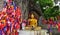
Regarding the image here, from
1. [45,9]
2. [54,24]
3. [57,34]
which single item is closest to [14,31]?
[54,24]

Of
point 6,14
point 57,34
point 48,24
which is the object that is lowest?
point 57,34

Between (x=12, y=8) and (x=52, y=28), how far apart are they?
6.70 ft

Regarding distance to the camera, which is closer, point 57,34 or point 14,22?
point 14,22

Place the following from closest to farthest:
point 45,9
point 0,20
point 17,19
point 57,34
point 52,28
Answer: point 0,20 → point 17,19 → point 52,28 → point 57,34 → point 45,9

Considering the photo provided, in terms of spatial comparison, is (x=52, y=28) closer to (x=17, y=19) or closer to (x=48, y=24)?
(x=48, y=24)

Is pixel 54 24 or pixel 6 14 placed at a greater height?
pixel 6 14

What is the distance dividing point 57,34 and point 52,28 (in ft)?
0.93

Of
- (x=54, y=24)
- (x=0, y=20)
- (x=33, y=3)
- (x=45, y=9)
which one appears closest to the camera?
(x=0, y=20)

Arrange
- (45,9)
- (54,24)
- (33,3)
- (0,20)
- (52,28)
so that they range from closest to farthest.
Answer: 1. (0,20)
2. (54,24)
3. (52,28)
4. (33,3)
5. (45,9)

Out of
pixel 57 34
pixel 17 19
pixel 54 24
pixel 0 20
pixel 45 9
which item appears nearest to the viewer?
pixel 0 20

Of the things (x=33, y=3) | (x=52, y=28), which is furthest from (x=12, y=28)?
(x=33, y=3)

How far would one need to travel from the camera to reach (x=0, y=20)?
0.89 m

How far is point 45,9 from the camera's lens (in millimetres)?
3838

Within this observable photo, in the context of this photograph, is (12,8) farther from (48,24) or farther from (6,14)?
(48,24)
